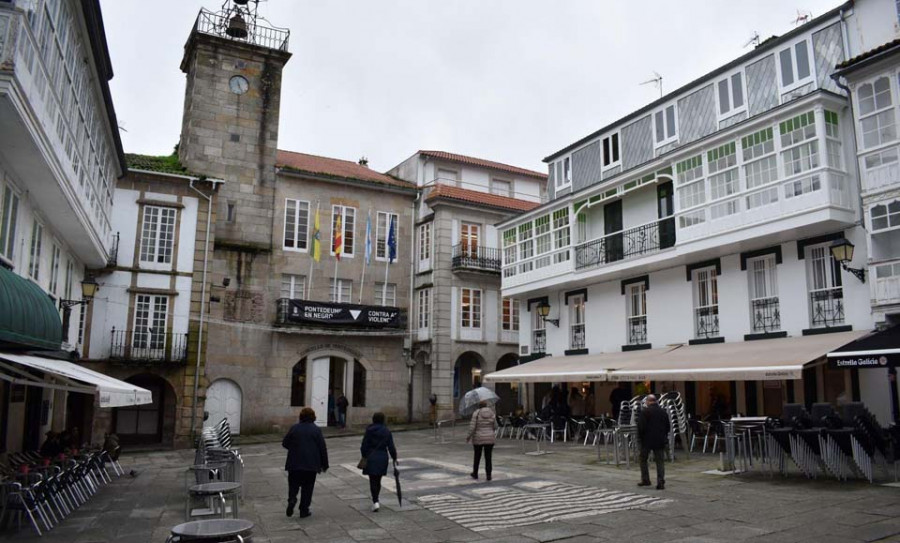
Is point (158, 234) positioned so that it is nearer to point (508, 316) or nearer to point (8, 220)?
point (8, 220)

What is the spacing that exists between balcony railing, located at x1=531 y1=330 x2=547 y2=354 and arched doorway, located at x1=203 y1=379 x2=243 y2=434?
37.2ft

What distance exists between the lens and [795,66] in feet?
54.6

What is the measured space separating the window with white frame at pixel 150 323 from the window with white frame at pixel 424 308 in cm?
1064

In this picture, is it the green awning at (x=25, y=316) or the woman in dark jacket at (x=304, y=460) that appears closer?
the woman in dark jacket at (x=304, y=460)

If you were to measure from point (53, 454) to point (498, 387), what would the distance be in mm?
21242

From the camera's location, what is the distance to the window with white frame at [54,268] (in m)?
17.1

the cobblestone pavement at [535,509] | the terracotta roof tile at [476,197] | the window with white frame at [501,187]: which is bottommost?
the cobblestone pavement at [535,509]

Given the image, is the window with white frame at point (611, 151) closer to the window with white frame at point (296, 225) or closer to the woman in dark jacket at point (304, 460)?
the window with white frame at point (296, 225)

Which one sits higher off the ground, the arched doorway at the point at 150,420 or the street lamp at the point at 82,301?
the street lamp at the point at 82,301

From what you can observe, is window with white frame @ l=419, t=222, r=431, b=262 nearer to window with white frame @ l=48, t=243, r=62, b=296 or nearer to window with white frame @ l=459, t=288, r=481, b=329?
window with white frame @ l=459, t=288, r=481, b=329

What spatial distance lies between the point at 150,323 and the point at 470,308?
1290 centimetres

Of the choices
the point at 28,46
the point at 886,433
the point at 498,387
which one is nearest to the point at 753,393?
the point at 886,433

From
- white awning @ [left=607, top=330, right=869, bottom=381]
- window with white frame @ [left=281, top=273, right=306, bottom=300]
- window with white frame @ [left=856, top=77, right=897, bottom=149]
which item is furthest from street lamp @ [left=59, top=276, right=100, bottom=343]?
window with white frame @ [left=856, top=77, right=897, bottom=149]

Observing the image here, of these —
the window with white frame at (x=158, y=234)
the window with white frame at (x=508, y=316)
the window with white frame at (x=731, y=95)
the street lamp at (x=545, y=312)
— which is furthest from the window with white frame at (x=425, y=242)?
the window with white frame at (x=731, y=95)
